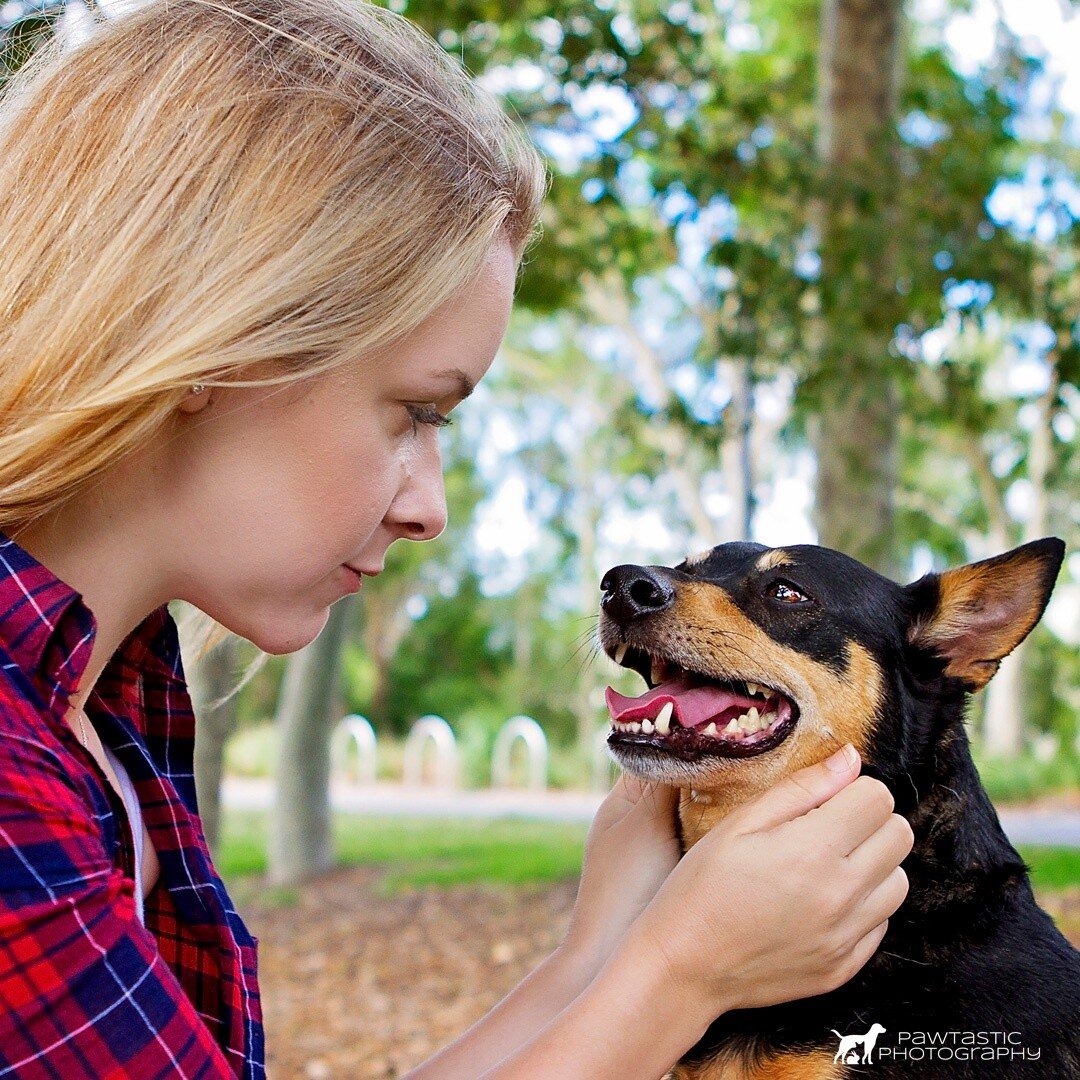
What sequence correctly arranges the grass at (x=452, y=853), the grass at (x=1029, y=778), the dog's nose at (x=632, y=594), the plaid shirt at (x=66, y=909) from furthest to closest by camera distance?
the grass at (x=1029, y=778) < the grass at (x=452, y=853) < the dog's nose at (x=632, y=594) < the plaid shirt at (x=66, y=909)

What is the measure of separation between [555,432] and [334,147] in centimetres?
3209

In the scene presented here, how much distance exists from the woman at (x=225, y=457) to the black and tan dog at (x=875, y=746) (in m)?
0.38

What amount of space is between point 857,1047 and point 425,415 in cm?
143

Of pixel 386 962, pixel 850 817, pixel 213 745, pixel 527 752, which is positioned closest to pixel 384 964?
pixel 386 962

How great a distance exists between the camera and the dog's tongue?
2502 mm

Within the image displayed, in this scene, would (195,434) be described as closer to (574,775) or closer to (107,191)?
(107,191)

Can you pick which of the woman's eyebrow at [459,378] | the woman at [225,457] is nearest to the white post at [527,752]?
the woman at [225,457]

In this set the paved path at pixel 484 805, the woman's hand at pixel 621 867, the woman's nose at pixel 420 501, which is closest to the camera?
the woman's nose at pixel 420 501

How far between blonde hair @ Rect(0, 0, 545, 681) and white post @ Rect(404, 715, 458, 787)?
2114cm

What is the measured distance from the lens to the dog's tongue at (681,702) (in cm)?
250

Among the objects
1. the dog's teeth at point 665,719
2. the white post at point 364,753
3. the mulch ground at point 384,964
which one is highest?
the dog's teeth at point 665,719

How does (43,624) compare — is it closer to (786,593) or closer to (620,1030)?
(620,1030)

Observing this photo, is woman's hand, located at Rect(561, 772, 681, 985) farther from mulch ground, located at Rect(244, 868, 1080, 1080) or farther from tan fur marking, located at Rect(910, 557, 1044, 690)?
mulch ground, located at Rect(244, 868, 1080, 1080)

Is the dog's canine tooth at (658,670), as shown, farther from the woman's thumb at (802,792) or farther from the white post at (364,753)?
the white post at (364,753)
